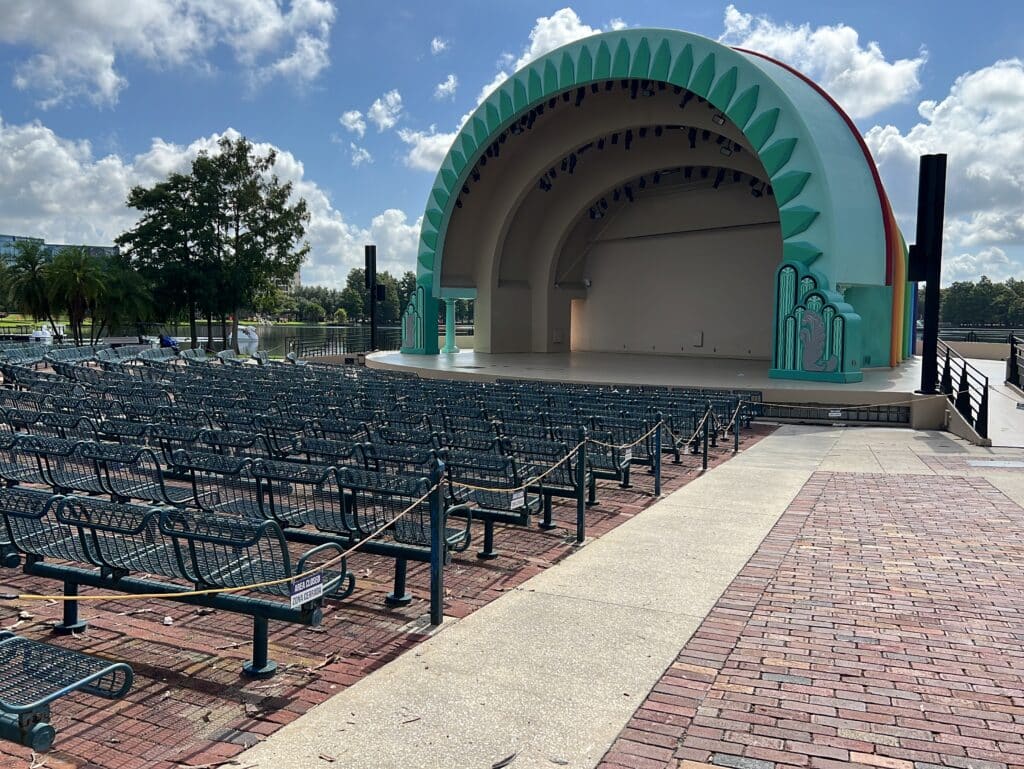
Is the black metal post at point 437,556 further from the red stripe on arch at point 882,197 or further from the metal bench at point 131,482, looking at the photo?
the red stripe on arch at point 882,197

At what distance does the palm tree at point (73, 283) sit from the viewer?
107 ft

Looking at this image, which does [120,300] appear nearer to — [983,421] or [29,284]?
[29,284]

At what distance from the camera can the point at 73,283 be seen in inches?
1286

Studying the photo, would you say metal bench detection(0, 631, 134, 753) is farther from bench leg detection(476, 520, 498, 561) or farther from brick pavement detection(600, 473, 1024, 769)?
bench leg detection(476, 520, 498, 561)

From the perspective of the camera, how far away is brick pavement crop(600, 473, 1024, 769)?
421 centimetres

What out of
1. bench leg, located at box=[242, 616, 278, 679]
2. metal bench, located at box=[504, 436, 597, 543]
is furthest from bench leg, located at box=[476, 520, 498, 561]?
bench leg, located at box=[242, 616, 278, 679]

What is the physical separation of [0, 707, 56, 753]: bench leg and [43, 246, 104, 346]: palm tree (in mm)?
33135

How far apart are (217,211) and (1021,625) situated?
40816 millimetres

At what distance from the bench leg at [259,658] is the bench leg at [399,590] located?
1323 millimetres

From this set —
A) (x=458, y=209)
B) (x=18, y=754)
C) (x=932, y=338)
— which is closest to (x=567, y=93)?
(x=458, y=209)

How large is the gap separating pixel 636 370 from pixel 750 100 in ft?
29.1

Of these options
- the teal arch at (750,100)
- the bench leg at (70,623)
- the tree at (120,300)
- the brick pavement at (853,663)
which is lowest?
the brick pavement at (853,663)

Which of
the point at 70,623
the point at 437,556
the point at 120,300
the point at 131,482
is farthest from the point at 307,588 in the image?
the point at 120,300

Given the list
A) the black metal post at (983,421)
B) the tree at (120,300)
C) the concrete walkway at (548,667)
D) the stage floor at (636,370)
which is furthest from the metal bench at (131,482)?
the tree at (120,300)
